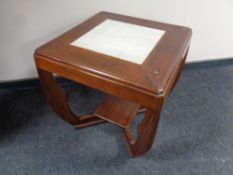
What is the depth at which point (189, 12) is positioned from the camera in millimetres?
1353

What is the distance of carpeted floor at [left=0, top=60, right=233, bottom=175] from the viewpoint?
103 centimetres

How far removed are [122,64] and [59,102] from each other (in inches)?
17.2

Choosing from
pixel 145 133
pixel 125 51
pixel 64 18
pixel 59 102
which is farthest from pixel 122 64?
pixel 64 18

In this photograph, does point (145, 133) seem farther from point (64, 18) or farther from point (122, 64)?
point (64, 18)

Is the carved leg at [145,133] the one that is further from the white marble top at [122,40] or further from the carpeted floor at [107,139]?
the white marble top at [122,40]

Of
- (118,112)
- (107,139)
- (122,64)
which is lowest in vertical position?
(107,139)

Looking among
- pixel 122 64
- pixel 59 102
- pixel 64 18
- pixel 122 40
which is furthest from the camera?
pixel 64 18

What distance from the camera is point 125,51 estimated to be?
2.84ft

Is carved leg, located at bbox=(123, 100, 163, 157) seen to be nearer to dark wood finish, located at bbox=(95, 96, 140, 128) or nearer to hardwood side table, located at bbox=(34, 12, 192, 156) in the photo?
hardwood side table, located at bbox=(34, 12, 192, 156)

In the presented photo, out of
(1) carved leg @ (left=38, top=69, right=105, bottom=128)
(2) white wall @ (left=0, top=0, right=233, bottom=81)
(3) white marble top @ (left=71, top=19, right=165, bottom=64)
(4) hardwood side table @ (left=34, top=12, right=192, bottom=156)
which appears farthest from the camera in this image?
(2) white wall @ (left=0, top=0, right=233, bottom=81)

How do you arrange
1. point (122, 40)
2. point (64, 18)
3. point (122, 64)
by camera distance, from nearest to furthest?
point (122, 64), point (122, 40), point (64, 18)

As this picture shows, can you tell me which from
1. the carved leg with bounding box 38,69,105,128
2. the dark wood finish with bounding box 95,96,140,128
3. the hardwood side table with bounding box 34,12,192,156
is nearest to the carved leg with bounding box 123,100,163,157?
the hardwood side table with bounding box 34,12,192,156

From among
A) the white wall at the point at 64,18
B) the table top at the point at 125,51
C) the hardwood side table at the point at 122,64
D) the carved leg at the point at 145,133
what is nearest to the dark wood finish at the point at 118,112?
the hardwood side table at the point at 122,64

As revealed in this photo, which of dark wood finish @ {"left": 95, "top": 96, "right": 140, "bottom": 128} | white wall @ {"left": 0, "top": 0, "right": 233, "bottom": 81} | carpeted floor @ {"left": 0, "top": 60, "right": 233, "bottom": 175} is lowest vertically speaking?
carpeted floor @ {"left": 0, "top": 60, "right": 233, "bottom": 175}
